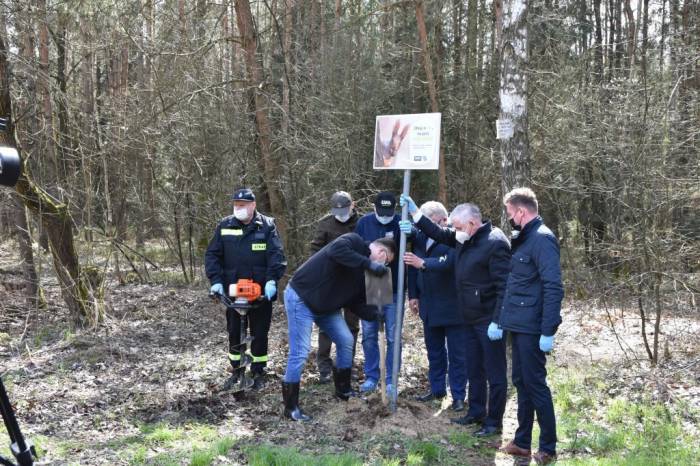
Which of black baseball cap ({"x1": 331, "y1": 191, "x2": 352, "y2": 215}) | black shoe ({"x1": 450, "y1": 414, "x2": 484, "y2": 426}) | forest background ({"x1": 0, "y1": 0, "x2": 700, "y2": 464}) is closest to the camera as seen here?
black shoe ({"x1": 450, "y1": 414, "x2": 484, "y2": 426})

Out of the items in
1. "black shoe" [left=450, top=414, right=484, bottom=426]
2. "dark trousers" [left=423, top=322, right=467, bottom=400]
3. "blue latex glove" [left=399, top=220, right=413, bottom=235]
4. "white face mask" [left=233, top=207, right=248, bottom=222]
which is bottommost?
"black shoe" [left=450, top=414, right=484, bottom=426]

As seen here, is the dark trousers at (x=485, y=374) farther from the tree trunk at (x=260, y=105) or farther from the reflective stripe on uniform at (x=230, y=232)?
the tree trunk at (x=260, y=105)

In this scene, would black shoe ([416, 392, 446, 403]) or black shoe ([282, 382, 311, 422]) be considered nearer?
black shoe ([282, 382, 311, 422])

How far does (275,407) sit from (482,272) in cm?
250

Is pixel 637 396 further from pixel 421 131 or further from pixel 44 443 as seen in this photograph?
pixel 44 443

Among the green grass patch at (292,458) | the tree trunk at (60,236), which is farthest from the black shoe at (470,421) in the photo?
the tree trunk at (60,236)

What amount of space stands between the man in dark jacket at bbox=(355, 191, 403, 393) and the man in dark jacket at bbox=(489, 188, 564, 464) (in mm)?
1905

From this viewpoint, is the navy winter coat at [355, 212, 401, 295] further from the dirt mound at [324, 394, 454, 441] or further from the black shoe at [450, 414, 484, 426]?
the black shoe at [450, 414, 484, 426]

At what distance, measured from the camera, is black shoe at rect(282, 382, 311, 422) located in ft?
19.5

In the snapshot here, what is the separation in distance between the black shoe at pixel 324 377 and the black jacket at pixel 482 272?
7.23 ft

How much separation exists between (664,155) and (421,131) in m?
3.60

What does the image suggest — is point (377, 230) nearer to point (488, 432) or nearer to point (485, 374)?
point (485, 374)

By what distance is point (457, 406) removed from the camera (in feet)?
20.7

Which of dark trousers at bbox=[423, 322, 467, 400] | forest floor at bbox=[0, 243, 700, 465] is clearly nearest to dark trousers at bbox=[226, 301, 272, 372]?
forest floor at bbox=[0, 243, 700, 465]
